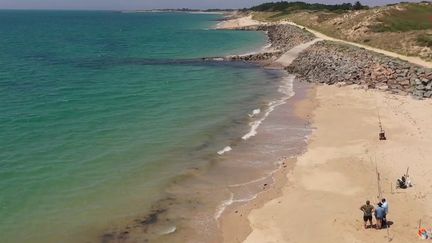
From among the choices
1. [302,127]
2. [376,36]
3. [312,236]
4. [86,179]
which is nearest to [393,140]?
[302,127]

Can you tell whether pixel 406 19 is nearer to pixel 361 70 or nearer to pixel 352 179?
pixel 361 70

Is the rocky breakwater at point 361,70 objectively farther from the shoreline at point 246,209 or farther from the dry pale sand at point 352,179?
the shoreline at point 246,209

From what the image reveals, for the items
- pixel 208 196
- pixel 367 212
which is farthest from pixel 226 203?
pixel 367 212

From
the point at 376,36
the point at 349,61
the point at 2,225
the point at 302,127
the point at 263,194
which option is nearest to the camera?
the point at 2,225

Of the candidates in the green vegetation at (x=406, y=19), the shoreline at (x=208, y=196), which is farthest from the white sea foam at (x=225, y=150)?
the green vegetation at (x=406, y=19)

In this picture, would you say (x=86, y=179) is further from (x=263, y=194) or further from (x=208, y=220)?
(x=263, y=194)

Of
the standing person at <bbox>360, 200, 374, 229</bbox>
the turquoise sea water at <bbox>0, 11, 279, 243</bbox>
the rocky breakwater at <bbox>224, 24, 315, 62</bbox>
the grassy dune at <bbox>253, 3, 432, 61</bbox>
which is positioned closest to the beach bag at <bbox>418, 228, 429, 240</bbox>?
the standing person at <bbox>360, 200, 374, 229</bbox>
